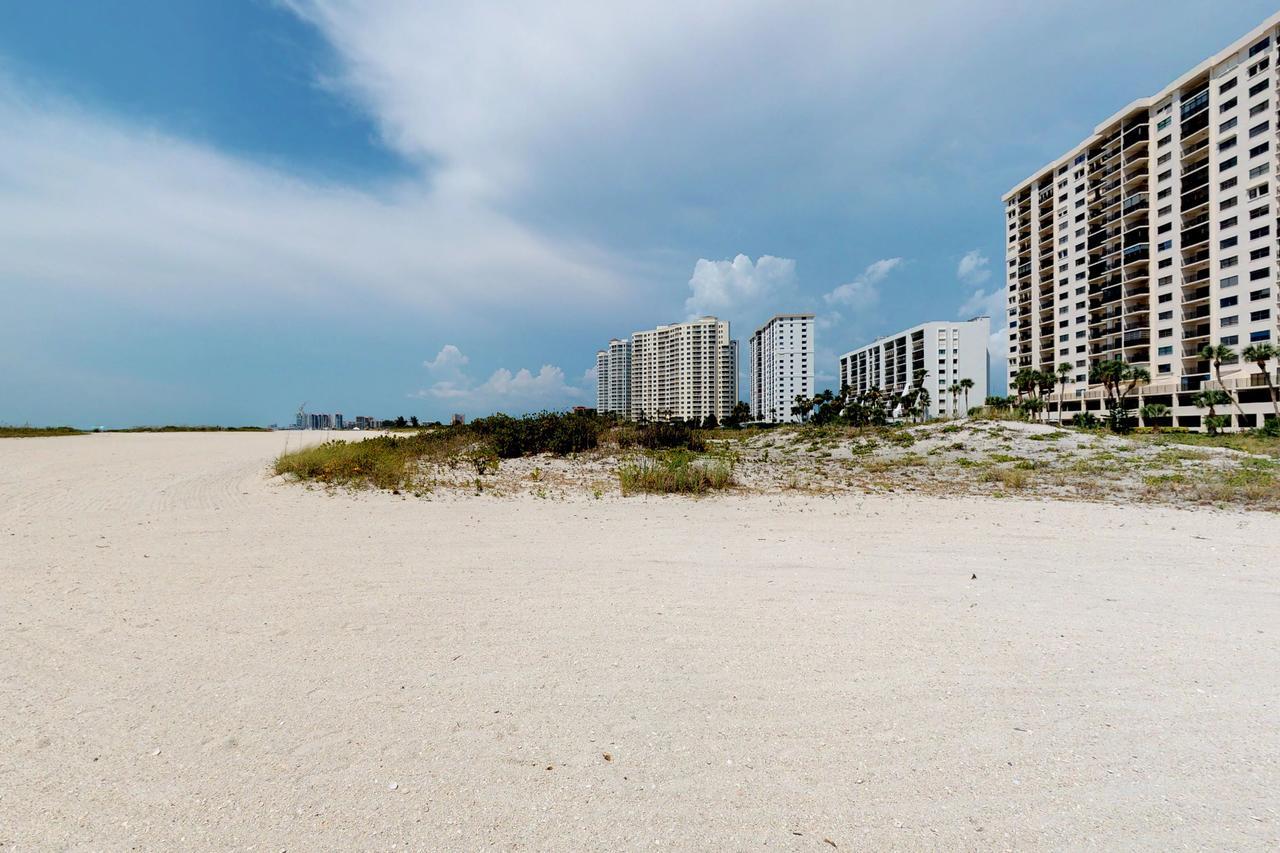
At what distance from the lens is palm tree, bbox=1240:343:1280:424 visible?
153 ft

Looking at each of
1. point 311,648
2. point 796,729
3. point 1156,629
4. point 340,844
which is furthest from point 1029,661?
point 311,648

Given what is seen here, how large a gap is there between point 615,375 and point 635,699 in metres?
134

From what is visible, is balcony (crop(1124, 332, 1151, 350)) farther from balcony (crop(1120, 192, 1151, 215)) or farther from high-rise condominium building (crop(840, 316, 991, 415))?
high-rise condominium building (crop(840, 316, 991, 415))

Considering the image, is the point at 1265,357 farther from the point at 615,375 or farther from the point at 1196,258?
the point at 615,375

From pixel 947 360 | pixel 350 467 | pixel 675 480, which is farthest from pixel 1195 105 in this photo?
pixel 350 467

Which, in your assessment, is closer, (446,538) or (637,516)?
(446,538)

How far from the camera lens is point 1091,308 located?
67875 millimetres

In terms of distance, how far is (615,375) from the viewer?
447 feet

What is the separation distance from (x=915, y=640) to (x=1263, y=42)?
273 feet

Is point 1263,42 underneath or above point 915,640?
above

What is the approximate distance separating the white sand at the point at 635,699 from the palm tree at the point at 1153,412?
66867mm

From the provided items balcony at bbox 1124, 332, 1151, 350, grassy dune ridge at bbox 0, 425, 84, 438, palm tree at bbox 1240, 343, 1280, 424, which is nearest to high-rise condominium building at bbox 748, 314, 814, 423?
balcony at bbox 1124, 332, 1151, 350

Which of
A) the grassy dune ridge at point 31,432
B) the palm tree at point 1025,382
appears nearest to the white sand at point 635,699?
the grassy dune ridge at point 31,432

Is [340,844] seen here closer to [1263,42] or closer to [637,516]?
[637,516]
